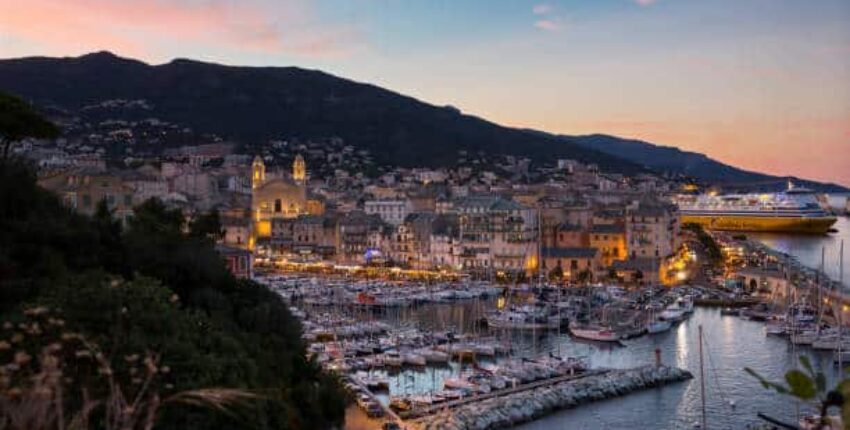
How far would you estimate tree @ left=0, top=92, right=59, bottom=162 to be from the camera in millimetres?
15688

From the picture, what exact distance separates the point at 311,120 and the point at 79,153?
3098 cm

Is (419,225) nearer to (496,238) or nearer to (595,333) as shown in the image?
(496,238)

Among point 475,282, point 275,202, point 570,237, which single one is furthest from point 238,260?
point 275,202

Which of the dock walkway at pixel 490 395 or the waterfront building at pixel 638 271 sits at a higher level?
the waterfront building at pixel 638 271

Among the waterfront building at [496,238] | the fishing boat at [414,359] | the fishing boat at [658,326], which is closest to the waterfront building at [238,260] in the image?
the fishing boat at [414,359]

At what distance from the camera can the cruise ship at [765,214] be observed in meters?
72.8

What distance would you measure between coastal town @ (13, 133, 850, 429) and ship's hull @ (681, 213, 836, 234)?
18.1 m

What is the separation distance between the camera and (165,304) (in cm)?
817

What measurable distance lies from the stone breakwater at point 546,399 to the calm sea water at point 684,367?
0.24 meters

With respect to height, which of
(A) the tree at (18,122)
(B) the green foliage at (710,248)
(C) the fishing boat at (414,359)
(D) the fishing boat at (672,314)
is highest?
(A) the tree at (18,122)

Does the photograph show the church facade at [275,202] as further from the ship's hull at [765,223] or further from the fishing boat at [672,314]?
the ship's hull at [765,223]

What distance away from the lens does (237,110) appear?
99875mm

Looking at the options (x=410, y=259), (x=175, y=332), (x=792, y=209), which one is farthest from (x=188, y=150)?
(x=175, y=332)

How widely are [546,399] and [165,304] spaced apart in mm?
10582
